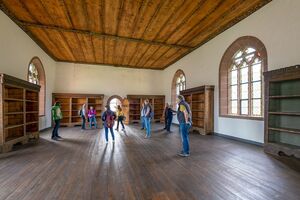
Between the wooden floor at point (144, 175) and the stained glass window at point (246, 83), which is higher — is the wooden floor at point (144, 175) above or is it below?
below

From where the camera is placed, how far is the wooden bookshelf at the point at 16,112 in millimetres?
3951

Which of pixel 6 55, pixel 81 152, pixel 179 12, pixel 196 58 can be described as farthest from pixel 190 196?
pixel 196 58

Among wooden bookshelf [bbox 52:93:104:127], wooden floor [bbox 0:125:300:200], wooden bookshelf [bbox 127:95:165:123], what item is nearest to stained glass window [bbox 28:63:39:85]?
wooden bookshelf [bbox 52:93:104:127]

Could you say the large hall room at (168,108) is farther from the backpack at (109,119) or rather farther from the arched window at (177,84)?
the arched window at (177,84)

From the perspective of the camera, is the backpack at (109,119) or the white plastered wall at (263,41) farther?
the backpack at (109,119)

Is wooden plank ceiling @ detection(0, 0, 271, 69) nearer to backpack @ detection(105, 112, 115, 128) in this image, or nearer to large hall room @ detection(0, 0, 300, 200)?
large hall room @ detection(0, 0, 300, 200)

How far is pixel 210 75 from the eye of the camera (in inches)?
265

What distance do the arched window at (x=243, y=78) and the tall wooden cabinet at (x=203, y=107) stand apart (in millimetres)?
461

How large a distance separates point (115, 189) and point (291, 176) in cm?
286

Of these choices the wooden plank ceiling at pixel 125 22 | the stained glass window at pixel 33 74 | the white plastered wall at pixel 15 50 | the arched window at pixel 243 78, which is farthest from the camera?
the stained glass window at pixel 33 74

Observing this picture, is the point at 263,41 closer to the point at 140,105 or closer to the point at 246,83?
the point at 246,83

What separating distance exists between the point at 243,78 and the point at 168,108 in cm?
321

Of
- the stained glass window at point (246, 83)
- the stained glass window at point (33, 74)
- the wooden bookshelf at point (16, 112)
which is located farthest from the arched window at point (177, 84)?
the stained glass window at point (33, 74)

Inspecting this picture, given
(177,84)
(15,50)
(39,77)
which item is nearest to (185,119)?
(15,50)
